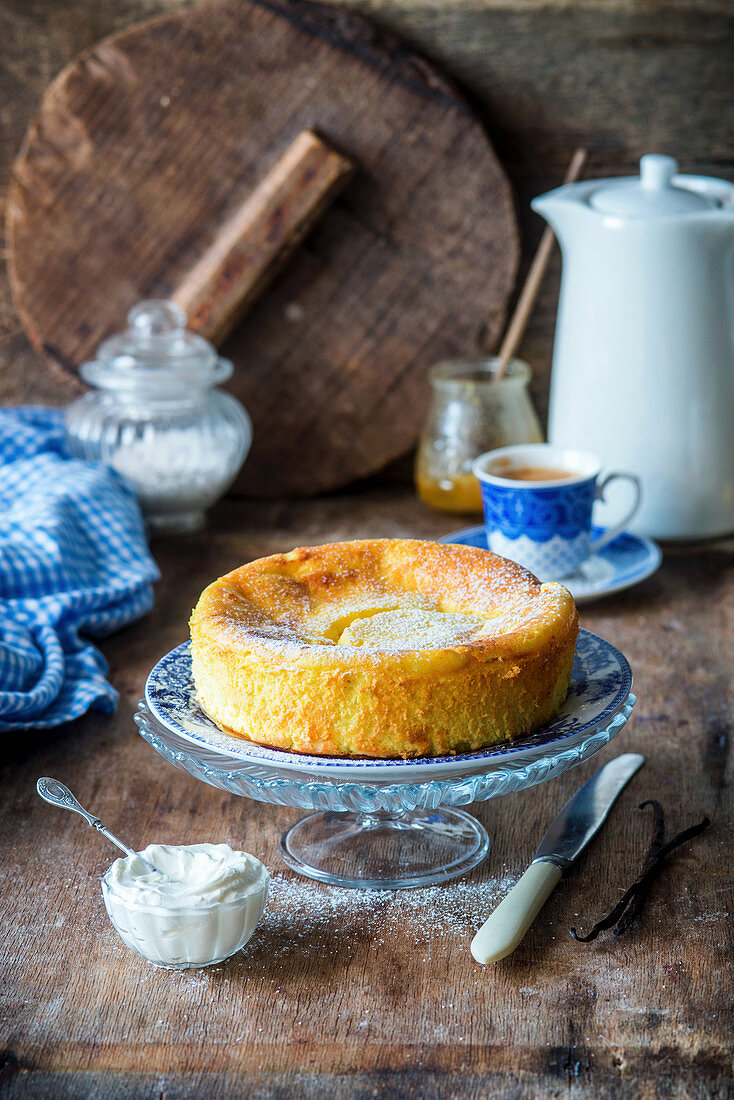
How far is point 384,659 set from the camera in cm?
68

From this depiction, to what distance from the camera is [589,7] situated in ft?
4.80

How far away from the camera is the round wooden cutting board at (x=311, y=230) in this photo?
147 centimetres

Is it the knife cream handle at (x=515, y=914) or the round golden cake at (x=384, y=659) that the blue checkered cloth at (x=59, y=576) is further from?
the knife cream handle at (x=515, y=914)

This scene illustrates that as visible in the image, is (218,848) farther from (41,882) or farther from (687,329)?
(687,329)

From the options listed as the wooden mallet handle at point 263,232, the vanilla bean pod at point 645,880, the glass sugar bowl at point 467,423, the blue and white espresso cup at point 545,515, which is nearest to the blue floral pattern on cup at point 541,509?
the blue and white espresso cup at point 545,515

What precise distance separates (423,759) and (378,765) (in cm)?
3

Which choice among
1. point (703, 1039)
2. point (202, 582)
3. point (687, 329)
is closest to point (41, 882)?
point (703, 1039)

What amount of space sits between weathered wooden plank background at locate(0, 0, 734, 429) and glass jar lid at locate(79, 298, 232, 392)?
0.39 meters

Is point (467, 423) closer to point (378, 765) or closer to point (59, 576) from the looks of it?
point (59, 576)

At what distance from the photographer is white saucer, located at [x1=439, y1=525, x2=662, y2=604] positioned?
46.8 inches

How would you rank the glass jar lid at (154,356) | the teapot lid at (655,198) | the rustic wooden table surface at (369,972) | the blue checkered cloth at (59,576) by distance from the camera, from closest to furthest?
1. the rustic wooden table surface at (369,972)
2. the blue checkered cloth at (59,576)
3. the teapot lid at (655,198)
4. the glass jar lid at (154,356)

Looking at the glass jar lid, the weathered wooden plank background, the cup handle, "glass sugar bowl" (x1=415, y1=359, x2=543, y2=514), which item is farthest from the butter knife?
the weathered wooden plank background

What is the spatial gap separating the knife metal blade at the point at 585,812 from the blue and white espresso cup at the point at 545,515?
1.09 feet

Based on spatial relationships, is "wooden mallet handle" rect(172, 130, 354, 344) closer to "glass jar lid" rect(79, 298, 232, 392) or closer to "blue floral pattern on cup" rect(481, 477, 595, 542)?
"glass jar lid" rect(79, 298, 232, 392)
